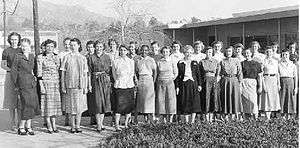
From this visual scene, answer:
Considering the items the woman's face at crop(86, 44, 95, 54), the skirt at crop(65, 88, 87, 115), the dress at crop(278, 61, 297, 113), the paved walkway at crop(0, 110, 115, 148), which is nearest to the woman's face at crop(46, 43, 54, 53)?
the woman's face at crop(86, 44, 95, 54)

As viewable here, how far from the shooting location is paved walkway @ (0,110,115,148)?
7500mm

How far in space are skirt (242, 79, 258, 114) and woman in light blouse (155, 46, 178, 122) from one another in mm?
1466

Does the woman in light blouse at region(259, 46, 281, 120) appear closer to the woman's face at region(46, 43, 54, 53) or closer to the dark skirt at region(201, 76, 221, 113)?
the dark skirt at region(201, 76, 221, 113)

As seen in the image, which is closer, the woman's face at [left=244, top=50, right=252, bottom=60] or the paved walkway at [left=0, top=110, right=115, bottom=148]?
the paved walkway at [left=0, top=110, right=115, bottom=148]

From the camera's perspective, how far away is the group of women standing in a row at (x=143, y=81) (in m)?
8.21

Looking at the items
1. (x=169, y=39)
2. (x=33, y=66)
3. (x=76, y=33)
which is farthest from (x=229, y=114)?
(x=76, y=33)

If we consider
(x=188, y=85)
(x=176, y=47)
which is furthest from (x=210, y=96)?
(x=176, y=47)

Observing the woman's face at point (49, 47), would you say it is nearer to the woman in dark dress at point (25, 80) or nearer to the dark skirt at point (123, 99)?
the woman in dark dress at point (25, 80)

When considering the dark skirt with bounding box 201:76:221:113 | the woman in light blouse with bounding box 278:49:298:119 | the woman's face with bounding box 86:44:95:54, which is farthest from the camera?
the woman in light blouse with bounding box 278:49:298:119

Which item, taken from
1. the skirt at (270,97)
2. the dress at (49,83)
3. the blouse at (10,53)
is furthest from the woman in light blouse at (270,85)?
the blouse at (10,53)

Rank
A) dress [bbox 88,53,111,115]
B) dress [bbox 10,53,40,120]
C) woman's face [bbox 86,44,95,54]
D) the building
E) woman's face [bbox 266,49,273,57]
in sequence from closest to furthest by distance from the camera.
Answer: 1. dress [bbox 10,53,40,120]
2. dress [bbox 88,53,111,115]
3. woman's face [bbox 86,44,95,54]
4. woman's face [bbox 266,49,273,57]
5. the building

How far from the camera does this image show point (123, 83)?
8.47m

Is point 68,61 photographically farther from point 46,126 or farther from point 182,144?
point 182,144

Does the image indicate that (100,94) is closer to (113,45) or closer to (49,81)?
(49,81)
